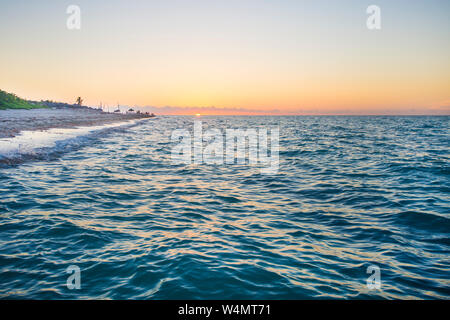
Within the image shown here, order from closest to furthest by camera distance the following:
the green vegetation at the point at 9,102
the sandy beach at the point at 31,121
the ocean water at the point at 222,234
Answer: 1. the ocean water at the point at 222,234
2. the sandy beach at the point at 31,121
3. the green vegetation at the point at 9,102

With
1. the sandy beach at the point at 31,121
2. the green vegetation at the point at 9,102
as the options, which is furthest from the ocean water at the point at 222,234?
the green vegetation at the point at 9,102

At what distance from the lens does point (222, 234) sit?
8281 mm

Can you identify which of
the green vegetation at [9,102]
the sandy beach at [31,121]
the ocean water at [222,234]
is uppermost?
the green vegetation at [9,102]

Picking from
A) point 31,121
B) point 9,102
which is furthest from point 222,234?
point 9,102

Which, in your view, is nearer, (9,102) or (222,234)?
(222,234)

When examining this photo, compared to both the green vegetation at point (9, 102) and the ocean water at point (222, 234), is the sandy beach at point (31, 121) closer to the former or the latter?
the green vegetation at point (9, 102)

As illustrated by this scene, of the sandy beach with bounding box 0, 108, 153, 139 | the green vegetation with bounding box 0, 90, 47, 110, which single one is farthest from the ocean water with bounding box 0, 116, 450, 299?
the green vegetation with bounding box 0, 90, 47, 110

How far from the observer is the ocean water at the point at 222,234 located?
222 inches

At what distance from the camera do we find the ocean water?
5.63 metres

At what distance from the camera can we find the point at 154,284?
5.65 meters

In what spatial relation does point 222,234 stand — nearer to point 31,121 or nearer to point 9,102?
point 31,121

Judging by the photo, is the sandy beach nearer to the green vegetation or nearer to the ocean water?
the green vegetation
